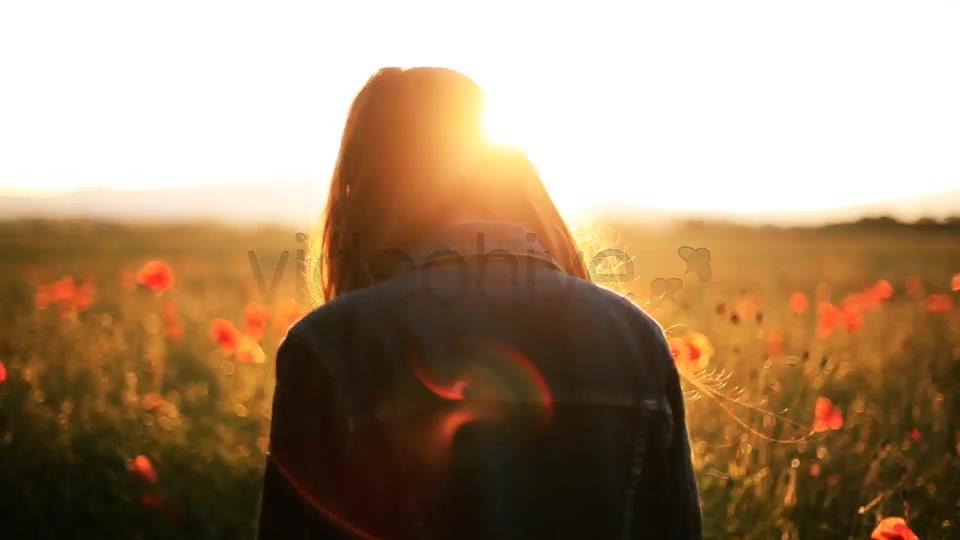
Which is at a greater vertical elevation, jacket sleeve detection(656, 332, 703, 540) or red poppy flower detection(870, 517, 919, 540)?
jacket sleeve detection(656, 332, 703, 540)

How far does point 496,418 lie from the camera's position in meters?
1.69

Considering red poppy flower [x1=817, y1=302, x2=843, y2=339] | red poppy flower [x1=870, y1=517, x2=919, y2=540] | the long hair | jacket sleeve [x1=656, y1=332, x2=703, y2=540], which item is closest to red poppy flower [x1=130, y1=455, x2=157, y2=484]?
the long hair

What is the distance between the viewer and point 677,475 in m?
1.89

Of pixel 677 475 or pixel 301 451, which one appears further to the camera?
pixel 677 475

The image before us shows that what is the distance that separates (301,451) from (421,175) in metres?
0.64

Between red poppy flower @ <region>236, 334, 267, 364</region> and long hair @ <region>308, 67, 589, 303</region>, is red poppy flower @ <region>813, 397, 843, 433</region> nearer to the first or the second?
long hair @ <region>308, 67, 589, 303</region>

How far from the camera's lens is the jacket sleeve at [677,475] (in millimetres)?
1883

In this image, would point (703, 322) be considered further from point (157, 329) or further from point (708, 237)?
point (708, 237)

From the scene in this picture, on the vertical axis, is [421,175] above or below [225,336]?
above

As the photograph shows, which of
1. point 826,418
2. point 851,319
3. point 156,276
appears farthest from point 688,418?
point 156,276

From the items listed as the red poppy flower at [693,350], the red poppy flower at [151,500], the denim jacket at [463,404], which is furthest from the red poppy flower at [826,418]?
the red poppy flower at [151,500]

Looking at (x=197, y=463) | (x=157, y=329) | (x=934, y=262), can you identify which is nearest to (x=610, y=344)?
(x=197, y=463)

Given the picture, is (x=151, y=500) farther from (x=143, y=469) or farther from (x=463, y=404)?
(x=463, y=404)

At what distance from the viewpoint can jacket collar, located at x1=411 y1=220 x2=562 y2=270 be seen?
1759 millimetres
